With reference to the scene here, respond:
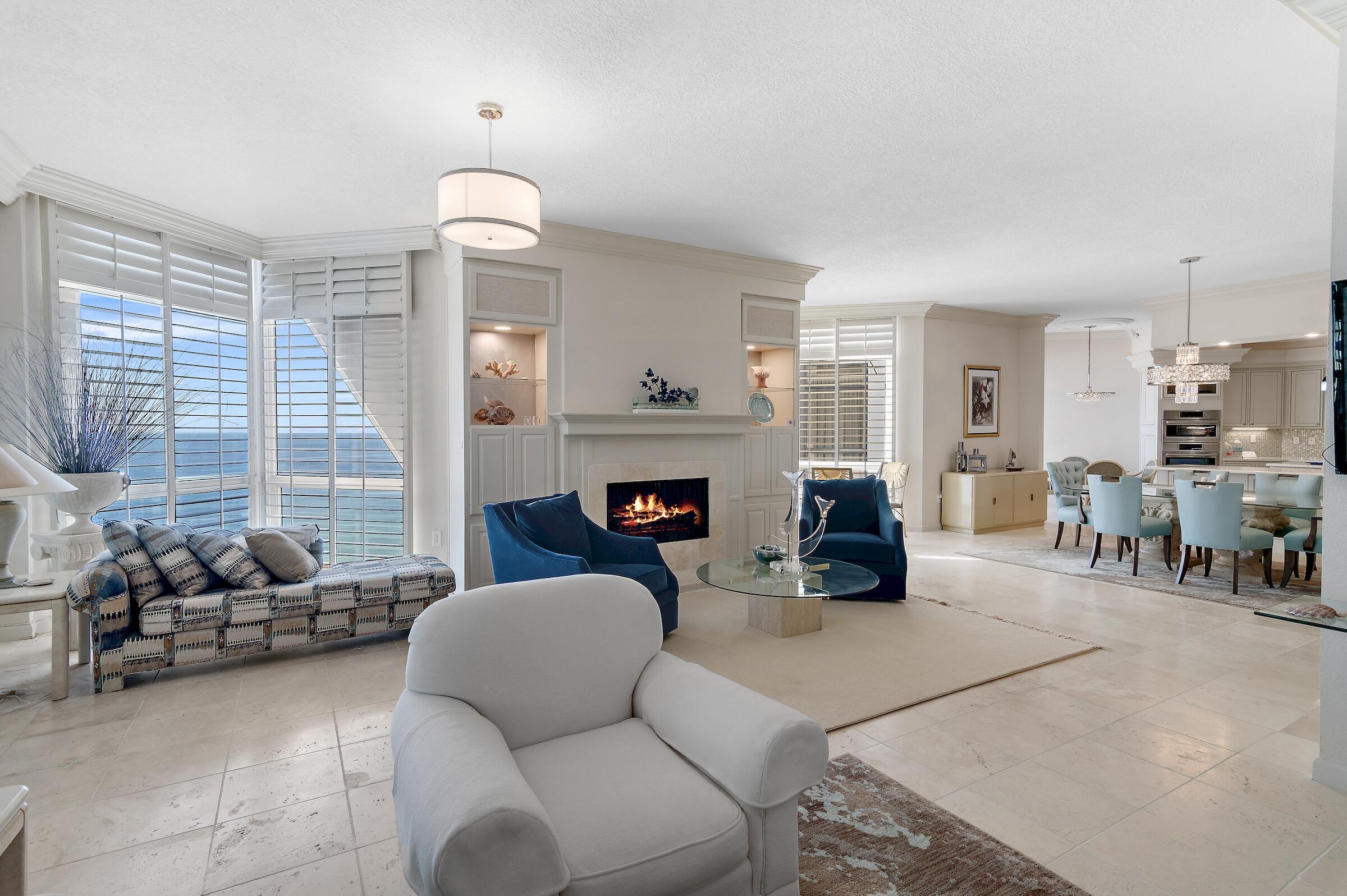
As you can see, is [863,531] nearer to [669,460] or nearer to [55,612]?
[669,460]

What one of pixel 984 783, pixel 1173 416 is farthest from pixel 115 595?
pixel 1173 416

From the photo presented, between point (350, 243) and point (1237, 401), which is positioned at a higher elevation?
point (350, 243)

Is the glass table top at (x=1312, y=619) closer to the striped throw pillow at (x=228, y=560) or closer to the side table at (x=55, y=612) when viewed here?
the striped throw pillow at (x=228, y=560)

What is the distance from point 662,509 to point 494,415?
1551 millimetres

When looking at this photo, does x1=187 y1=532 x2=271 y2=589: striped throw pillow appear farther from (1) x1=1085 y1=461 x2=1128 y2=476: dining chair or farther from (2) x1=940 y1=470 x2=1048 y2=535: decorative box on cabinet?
(1) x1=1085 y1=461 x2=1128 y2=476: dining chair

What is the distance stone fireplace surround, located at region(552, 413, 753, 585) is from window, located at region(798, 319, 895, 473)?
2.64 metres

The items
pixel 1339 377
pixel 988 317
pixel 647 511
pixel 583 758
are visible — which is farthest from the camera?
pixel 988 317

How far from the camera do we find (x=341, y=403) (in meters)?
5.45

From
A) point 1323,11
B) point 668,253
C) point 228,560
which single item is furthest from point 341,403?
point 1323,11

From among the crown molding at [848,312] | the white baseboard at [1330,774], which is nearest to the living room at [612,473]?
the white baseboard at [1330,774]

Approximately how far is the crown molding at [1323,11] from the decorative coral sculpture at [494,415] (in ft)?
14.7

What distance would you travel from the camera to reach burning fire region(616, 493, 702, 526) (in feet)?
18.0

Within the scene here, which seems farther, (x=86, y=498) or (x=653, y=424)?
(x=653, y=424)

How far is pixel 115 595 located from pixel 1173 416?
10.3 metres
